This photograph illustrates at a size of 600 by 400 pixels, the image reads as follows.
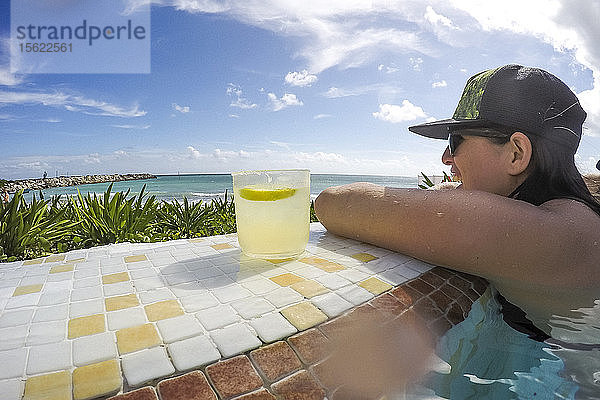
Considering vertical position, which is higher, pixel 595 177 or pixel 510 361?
pixel 595 177

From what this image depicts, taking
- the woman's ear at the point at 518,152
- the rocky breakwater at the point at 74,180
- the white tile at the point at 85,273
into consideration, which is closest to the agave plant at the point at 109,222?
the white tile at the point at 85,273

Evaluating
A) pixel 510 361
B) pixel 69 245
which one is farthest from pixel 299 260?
pixel 69 245

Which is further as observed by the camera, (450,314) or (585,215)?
(585,215)

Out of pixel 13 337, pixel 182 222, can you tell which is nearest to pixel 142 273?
pixel 13 337

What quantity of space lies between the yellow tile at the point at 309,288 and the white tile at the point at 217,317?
0.65 feet

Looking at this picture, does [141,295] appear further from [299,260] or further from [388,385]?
[388,385]

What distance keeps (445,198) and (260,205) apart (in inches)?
24.7

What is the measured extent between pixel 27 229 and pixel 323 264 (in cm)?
210

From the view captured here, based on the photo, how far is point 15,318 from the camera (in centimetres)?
82

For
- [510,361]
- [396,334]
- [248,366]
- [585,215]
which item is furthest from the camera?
[585,215]

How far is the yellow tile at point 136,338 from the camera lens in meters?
0.70

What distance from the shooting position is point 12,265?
1269 millimetres

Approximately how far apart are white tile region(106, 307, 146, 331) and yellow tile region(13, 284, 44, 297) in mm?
328

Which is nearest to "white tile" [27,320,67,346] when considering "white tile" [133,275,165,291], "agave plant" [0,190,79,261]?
"white tile" [133,275,165,291]
